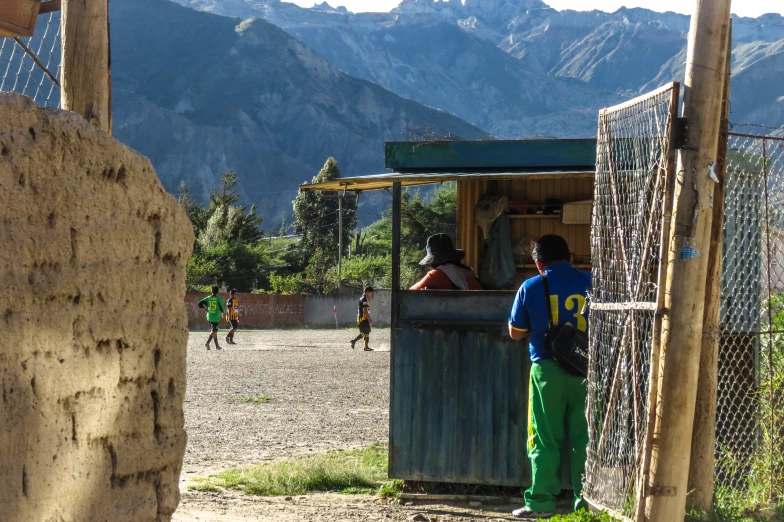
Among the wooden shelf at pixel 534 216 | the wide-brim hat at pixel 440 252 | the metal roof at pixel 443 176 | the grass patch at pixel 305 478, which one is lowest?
the grass patch at pixel 305 478

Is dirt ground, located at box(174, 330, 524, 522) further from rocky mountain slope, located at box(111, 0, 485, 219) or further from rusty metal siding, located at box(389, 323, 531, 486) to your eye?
rocky mountain slope, located at box(111, 0, 485, 219)

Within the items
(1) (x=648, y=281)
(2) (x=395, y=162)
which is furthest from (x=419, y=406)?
(1) (x=648, y=281)

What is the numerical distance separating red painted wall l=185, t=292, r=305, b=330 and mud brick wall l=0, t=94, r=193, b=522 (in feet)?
137

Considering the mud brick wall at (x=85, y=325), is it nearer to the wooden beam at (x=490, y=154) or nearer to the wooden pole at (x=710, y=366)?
the wooden pole at (x=710, y=366)

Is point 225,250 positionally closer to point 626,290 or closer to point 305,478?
point 305,478

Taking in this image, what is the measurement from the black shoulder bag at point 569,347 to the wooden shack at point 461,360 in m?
1.31

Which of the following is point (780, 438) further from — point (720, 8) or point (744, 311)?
point (720, 8)

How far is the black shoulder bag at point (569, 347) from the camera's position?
258 inches

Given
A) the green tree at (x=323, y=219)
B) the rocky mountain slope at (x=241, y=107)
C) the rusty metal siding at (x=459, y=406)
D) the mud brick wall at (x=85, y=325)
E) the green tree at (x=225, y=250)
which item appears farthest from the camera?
the rocky mountain slope at (x=241, y=107)

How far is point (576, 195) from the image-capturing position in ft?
34.8

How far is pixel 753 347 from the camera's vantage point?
7152 millimetres

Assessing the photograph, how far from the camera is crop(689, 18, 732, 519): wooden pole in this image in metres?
5.26

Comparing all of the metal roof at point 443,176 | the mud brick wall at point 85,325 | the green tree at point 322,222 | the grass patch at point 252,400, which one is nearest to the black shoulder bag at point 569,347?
the metal roof at point 443,176

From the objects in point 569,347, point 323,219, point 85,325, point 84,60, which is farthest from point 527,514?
point 323,219
